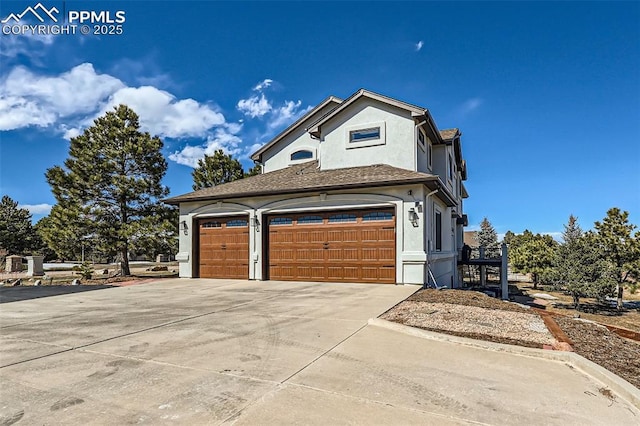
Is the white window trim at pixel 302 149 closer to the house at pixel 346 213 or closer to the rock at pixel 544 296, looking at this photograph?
the house at pixel 346 213

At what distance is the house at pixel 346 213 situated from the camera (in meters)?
11.6

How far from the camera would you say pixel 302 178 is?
14.2 metres

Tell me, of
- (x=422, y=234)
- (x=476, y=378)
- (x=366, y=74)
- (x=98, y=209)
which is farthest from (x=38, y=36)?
(x=476, y=378)

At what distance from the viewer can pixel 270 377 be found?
3596 millimetres

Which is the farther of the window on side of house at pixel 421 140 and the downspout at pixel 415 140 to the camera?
the window on side of house at pixel 421 140

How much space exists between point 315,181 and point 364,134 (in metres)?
3.04

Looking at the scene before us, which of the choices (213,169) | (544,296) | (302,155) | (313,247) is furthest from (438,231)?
(213,169)

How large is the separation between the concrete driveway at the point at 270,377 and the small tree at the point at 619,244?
69.3 ft

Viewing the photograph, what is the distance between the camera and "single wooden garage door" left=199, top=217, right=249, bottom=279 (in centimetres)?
1397

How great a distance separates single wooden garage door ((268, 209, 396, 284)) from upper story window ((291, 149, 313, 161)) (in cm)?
555

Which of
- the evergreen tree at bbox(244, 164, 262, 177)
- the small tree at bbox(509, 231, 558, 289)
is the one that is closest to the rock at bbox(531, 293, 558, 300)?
the small tree at bbox(509, 231, 558, 289)

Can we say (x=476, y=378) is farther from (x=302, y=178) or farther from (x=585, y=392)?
(x=302, y=178)

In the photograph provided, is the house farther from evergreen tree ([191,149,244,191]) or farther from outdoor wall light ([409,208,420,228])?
evergreen tree ([191,149,244,191])

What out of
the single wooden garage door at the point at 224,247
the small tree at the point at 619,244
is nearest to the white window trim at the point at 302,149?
the single wooden garage door at the point at 224,247
